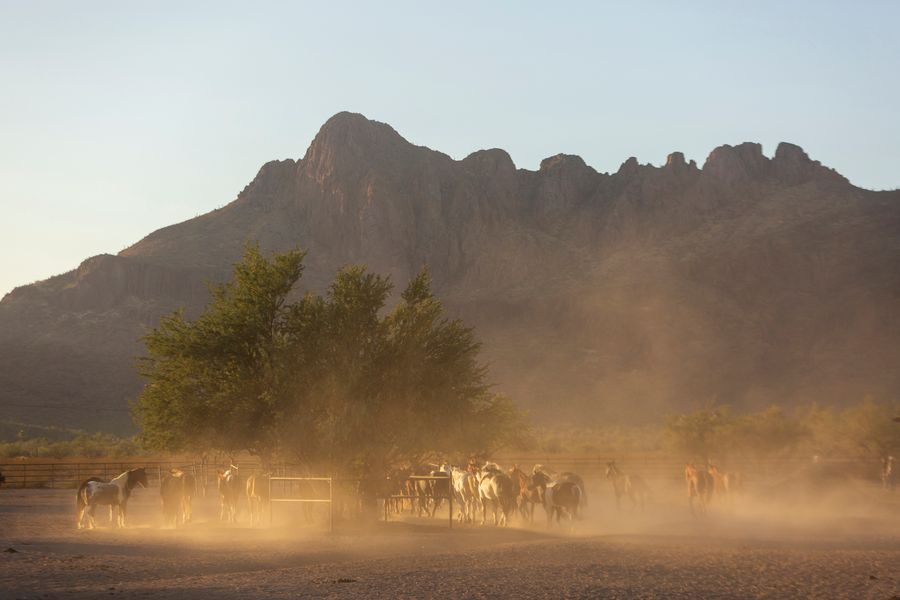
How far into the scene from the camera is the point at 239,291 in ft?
101

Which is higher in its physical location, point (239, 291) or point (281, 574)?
point (239, 291)

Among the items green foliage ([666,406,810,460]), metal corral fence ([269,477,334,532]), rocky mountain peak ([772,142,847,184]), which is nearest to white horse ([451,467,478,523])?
metal corral fence ([269,477,334,532])

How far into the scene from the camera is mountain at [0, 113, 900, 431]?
121m

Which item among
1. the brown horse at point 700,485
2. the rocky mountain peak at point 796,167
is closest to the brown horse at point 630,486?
the brown horse at point 700,485

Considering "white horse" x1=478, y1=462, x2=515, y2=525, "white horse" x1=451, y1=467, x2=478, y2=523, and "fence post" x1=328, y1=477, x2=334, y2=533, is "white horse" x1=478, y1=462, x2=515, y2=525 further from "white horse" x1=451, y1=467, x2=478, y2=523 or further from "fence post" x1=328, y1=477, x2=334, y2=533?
"fence post" x1=328, y1=477, x2=334, y2=533

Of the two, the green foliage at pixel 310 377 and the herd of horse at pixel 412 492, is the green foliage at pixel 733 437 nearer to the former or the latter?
the herd of horse at pixel 412 492

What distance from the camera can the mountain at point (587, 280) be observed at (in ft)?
396

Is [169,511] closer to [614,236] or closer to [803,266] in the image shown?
[803,266]

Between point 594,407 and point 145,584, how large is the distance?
10824 cm

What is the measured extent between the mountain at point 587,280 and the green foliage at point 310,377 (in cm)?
7906

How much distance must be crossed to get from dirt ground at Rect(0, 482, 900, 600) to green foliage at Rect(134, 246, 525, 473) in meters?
2.71

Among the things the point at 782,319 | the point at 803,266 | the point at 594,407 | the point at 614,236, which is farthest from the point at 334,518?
the point at 614,236

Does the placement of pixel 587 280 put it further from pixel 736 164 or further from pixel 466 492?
pixel 466 492

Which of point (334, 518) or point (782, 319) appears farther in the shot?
point (782, 319)
